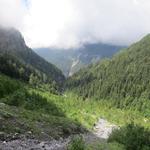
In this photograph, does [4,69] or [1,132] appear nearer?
[1,132]

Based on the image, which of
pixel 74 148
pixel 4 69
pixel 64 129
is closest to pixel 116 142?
pixel 64 129

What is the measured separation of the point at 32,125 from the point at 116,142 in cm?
1057

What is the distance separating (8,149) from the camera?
26.3 m

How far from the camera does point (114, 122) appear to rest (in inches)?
4587

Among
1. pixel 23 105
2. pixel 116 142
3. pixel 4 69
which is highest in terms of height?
pixel 4 69

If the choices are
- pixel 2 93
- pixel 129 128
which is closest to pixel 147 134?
pixel 129 128

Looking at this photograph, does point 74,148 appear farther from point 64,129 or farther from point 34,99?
point 34,99

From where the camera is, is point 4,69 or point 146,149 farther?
point 4,69

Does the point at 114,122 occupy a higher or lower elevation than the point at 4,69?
lower

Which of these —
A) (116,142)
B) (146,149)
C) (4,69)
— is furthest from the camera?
(4,69)

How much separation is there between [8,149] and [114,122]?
9215 centimetres

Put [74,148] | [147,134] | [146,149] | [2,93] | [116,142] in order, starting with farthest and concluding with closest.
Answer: [2,93], [116,142], [147,134], [146,149], [74,148]

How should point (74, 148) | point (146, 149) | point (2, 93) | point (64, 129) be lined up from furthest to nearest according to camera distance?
point (2, 93) → point (64, 129) → point (146, 149) → point (74, 148)

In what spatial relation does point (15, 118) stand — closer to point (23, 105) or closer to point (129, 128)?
point (129, 128)
